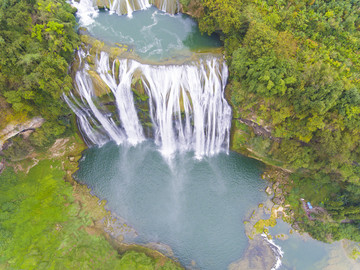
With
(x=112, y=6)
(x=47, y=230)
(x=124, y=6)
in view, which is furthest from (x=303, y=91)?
(x=47, y=230)

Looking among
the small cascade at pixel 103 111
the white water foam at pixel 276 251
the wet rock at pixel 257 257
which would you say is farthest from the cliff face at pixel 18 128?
the white water foam at pixel 276 251

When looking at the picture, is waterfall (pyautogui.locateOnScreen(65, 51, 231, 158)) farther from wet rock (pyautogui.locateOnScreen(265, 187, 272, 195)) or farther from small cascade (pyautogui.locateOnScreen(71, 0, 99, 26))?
wet rock (pyautogui.locateOnScreen(265, 187, 272, 195))

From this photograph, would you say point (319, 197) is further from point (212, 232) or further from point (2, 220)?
point (2, 220)

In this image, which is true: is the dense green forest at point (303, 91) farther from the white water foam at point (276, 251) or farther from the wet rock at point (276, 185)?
the white water foam at point (276, 251)

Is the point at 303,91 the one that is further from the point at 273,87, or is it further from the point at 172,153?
the point at 172,153

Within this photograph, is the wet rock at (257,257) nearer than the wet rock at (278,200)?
Yes

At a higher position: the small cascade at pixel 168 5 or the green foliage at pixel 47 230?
the small cascade at pixel 168 5
